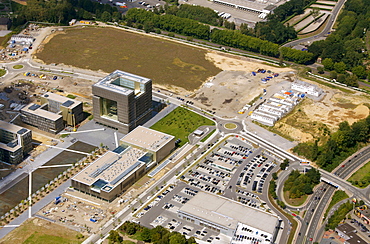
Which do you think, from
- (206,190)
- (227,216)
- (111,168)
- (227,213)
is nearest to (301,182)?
(227,213)

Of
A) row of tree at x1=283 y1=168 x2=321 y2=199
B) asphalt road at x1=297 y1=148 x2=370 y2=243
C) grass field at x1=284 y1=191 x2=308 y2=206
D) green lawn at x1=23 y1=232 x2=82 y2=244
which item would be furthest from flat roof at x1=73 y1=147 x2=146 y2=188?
asphalt road at x1=297 y1=148 x2=370 y2=243

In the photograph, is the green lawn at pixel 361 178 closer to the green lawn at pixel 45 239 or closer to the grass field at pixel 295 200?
the grass field at pixel 295 200

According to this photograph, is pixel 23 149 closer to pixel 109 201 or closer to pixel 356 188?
pixel 109 201

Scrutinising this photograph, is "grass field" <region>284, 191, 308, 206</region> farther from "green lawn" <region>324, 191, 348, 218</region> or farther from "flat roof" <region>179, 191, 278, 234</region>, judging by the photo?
"flat roof" <region>179, 191, 278, 234</region>

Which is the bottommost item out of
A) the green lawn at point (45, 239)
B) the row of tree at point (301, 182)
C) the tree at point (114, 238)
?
the green lawn at point (45, 239)

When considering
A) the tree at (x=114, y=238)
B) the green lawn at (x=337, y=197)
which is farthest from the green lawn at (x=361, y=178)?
the tree at (x=114, y=238)

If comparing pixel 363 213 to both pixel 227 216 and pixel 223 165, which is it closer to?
pixel 227 216

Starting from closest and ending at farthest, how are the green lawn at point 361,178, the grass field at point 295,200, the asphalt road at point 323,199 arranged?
the asphalt road at point 323,199 → the grass field at point 295,200 → the green lawn at point 361,178
